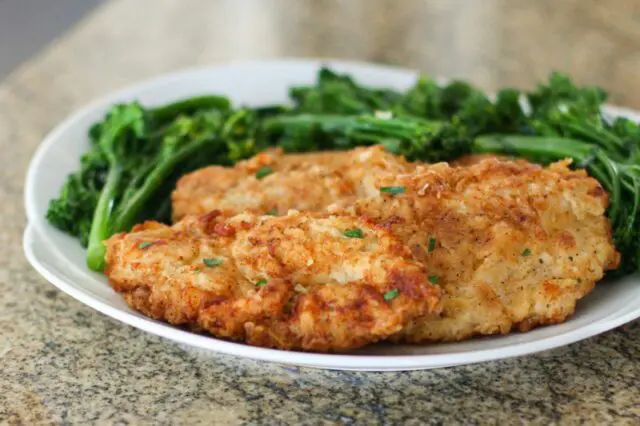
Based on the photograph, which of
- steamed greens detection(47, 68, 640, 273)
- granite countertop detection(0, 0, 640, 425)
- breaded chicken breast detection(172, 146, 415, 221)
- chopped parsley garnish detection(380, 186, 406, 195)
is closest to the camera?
granite countertop detection(0, 0, 640, 425)

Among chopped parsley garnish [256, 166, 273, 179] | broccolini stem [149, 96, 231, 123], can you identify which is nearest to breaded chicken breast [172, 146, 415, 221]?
chopped parsley garnish [256, 166, 273, 179]

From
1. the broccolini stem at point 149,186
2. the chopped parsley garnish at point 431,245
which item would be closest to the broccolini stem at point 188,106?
the broccolini stem at point 149,186

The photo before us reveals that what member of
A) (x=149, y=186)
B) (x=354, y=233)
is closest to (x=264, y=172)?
(x=149, y=186)

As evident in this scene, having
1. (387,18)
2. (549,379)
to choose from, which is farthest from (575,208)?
(387,18)

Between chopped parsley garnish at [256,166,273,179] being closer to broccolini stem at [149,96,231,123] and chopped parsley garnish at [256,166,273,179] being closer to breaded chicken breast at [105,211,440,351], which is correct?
breaded chicken breast at [105,211,440,351]

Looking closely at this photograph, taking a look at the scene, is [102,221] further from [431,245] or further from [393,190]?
[431,245]

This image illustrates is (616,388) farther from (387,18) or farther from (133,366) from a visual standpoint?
(387,18)
